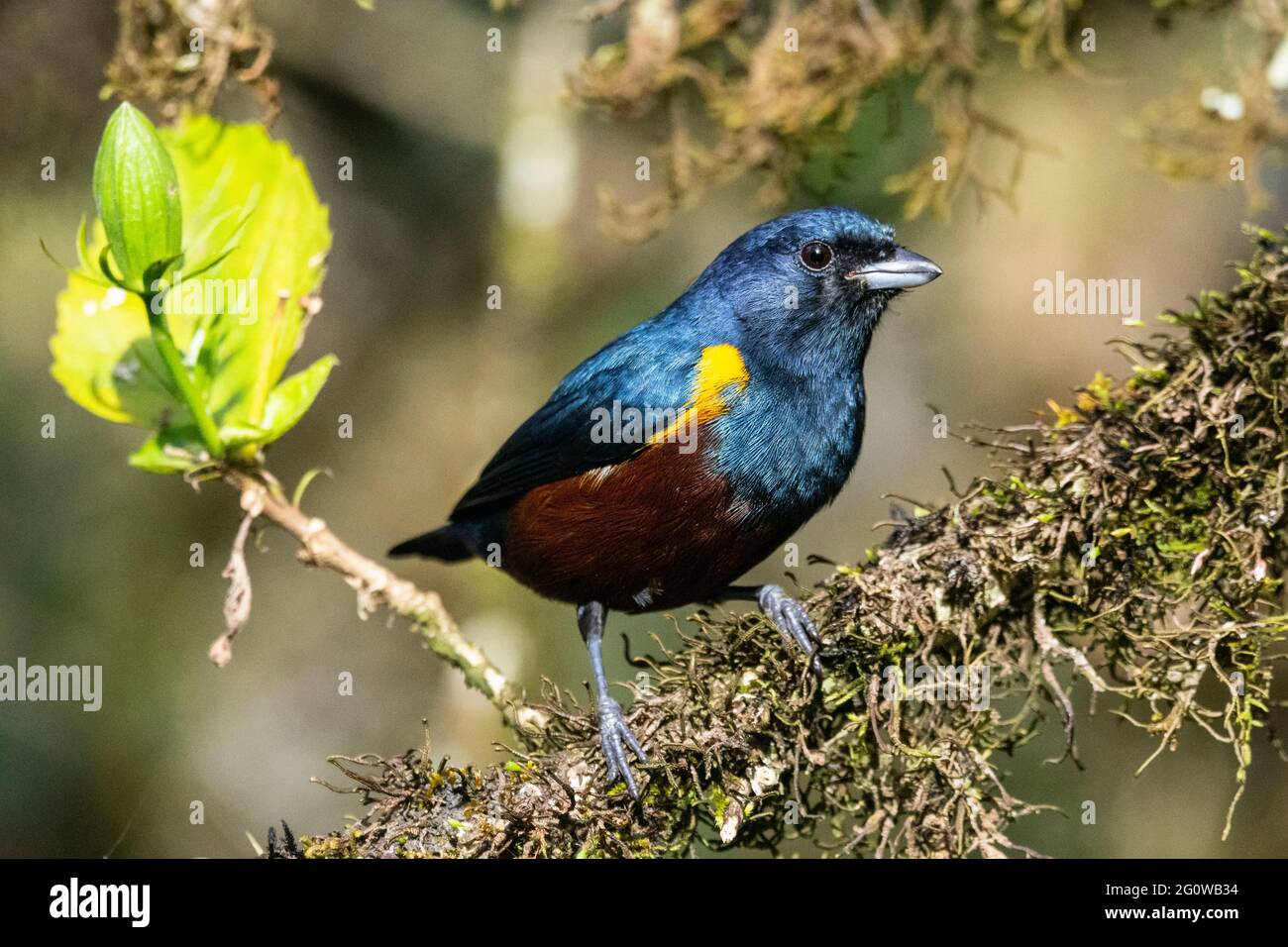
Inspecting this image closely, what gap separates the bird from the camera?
375cm

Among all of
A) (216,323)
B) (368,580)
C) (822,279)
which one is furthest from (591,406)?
(216,323)

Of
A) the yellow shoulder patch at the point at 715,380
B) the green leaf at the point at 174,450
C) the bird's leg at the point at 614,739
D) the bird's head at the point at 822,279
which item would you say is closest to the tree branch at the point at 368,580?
the green leaf at the point at 174,450

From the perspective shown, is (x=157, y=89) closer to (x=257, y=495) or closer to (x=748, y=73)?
(x=257, y=495)

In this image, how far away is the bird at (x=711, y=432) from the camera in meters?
3.75

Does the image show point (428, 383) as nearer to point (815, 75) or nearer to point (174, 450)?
point (815, 75)

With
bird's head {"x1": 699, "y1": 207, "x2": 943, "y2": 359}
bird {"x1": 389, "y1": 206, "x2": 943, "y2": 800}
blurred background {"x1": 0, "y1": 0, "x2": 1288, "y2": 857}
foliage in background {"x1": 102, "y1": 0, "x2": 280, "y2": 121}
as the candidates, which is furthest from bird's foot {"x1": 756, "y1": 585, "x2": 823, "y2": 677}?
foliage in background {"x1": 102, "y1": 0, "x2": 280, "y2": 121}

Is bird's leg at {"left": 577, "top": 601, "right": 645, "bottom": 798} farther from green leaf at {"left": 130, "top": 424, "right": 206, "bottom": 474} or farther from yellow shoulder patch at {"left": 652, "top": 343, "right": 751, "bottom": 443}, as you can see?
green leaf at {"left": 130, "top": 424, "right": 206, "bottom": 474}

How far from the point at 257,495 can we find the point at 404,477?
3.85 m

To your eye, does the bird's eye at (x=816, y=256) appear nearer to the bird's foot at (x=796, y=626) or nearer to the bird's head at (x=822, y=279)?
the bird's head at (x=822, y=279)

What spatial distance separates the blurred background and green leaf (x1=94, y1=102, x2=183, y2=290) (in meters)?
2.41

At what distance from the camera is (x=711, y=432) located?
12.3ft

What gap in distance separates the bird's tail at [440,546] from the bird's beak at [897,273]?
6.15 feet
